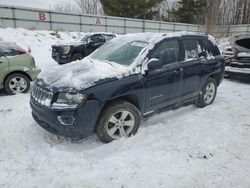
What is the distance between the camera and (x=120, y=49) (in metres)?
4.68

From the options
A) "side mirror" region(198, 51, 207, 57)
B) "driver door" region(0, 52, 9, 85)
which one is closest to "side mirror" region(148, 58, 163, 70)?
"side mirror" region(198, 51, 207, 57)

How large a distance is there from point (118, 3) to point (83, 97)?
1275 inches

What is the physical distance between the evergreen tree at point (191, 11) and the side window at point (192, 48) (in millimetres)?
35559

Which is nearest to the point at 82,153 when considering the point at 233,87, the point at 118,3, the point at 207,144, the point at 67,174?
the point at 67,174

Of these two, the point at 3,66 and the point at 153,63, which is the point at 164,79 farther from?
the point at 3,66

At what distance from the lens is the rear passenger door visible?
4.85 m

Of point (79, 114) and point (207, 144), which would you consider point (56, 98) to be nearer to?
point (79, 114)

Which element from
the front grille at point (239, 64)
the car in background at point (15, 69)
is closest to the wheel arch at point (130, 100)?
the car in background at point (15, 69)

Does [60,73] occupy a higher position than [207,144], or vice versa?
[60,73]

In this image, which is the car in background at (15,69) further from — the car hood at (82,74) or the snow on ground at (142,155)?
the car hood at (82,74)

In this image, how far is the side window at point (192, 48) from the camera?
494cm

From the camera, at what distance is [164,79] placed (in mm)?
4391

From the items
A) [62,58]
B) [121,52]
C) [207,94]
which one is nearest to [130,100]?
[121,52]

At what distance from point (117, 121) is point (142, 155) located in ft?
2.25
